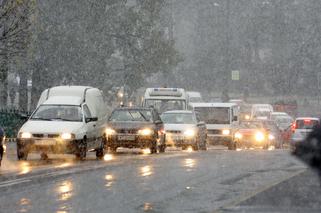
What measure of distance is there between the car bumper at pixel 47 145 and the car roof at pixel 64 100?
255 cm

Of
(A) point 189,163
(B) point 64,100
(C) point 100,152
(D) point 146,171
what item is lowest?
(D) point 146,171

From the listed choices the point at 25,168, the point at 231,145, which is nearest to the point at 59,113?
the point at 25,168

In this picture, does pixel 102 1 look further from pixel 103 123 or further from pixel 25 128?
pixel 25 128

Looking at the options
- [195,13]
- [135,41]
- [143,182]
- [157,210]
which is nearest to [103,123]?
[143,182]

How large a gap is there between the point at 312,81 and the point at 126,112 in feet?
204

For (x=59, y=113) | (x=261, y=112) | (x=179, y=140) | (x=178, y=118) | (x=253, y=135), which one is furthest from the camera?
(x=261, y=112)

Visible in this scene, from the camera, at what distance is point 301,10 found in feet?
304

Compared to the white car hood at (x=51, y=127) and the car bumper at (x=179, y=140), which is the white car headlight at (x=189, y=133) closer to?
the car bumper at (x=179, y=140)

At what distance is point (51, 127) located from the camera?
21.4 m

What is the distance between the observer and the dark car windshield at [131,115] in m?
27.6

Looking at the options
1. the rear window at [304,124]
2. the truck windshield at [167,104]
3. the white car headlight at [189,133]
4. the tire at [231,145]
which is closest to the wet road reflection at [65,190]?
the white car headlight at [189,133]

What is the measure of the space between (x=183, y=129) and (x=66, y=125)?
10.3 meters

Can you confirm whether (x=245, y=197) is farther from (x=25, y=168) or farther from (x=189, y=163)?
(x=189, y=163)

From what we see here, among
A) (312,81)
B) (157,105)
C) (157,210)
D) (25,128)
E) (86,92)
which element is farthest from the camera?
(312,81)
